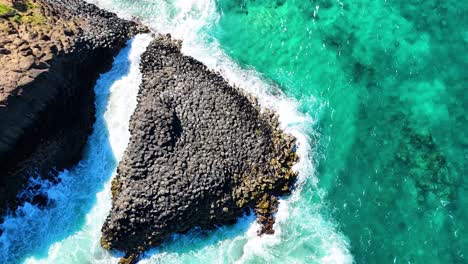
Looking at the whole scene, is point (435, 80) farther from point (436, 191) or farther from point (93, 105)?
point (93, 105)

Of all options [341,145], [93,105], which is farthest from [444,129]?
[93,105]

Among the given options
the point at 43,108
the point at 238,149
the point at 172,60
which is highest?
the point at 172,60

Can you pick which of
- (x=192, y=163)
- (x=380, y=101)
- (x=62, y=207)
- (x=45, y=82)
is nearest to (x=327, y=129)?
(x=380, y=101)

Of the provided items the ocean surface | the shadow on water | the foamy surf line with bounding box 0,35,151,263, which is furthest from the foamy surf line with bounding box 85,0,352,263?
the shadow on water

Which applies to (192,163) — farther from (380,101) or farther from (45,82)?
(380,101)

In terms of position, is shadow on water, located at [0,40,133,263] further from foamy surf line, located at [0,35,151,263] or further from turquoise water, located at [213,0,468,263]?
turquoise water, located at [213,0,468,263]

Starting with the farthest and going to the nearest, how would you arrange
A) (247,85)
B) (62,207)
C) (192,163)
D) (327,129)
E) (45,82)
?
(247,85), (327,129), (62,207), (192,163), (45,82)
